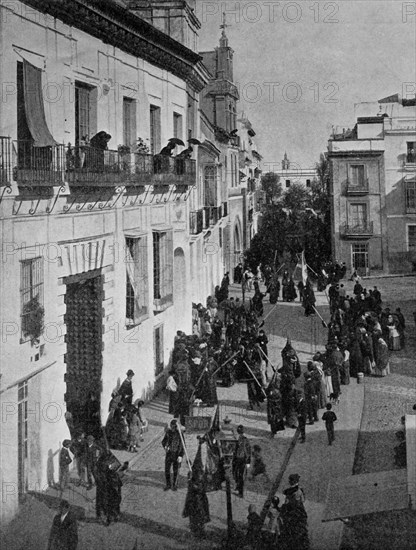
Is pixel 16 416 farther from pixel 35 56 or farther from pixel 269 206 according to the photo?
pixel 269 206

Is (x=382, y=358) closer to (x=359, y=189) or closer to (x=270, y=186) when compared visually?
(x=359, y=189)

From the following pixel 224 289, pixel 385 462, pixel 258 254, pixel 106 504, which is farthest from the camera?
pixel 258 254

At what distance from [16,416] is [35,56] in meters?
6.44

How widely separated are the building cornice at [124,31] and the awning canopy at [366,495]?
10.0m

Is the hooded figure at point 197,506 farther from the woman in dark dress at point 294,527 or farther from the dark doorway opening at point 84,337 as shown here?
the dark doorway opening at point 84,337

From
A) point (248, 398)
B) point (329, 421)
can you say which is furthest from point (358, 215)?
point (329, 421)

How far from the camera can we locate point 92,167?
14.6 m

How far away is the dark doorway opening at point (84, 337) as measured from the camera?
16.2 meters

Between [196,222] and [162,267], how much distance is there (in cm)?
488

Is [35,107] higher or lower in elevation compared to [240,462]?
higher

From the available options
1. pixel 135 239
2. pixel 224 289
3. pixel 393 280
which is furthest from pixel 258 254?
pixel 135 239

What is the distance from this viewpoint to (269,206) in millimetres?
68562

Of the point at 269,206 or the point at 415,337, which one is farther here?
the point at 269,206

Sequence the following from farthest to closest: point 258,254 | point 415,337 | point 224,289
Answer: point 258,254 < point 224,289 < point 415,337
